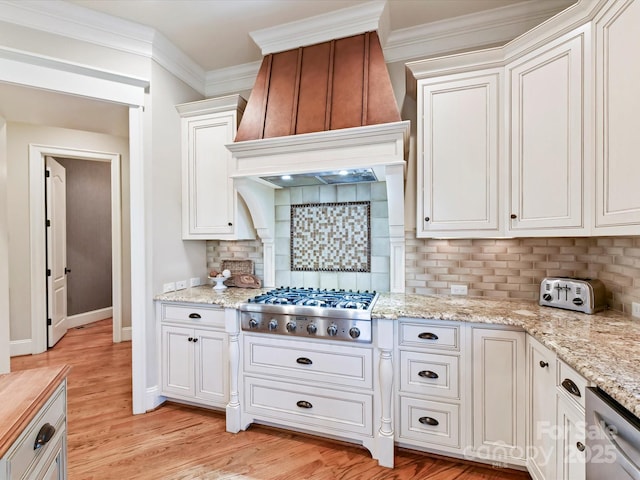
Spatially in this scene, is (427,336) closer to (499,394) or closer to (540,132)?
(499,394)

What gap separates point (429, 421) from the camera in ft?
6.07

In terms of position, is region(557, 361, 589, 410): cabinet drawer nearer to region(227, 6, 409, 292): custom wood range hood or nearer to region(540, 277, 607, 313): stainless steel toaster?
region(540, 277, 607, 313): stainless steel toaster

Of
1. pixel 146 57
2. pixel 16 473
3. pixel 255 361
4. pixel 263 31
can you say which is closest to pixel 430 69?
pixel 263 31

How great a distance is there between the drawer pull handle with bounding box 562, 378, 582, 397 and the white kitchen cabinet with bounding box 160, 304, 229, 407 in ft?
6.64

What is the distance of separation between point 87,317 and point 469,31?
245 inches

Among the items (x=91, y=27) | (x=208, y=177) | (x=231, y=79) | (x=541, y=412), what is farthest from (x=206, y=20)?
(x=541, y=412)

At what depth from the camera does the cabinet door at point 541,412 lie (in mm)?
1413

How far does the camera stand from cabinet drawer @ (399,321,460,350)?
70.6 inches

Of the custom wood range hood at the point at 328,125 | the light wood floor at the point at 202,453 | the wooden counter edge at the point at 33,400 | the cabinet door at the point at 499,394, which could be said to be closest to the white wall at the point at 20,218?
the light wood floor at the point at 202,453

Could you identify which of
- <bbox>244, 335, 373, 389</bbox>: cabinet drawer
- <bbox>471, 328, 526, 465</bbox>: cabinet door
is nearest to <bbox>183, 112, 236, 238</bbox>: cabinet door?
<bbox>244, 335, 373, 389</bbox>: cabinet drawer

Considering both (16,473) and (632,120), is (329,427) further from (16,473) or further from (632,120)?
(632,120)

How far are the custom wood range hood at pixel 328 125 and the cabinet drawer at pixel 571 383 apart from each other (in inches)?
47.7

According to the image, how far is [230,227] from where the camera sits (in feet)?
8.70

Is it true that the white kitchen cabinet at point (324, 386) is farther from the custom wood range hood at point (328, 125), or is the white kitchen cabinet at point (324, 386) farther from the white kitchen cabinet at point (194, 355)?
the custom wood range hood at point (328, 125)
